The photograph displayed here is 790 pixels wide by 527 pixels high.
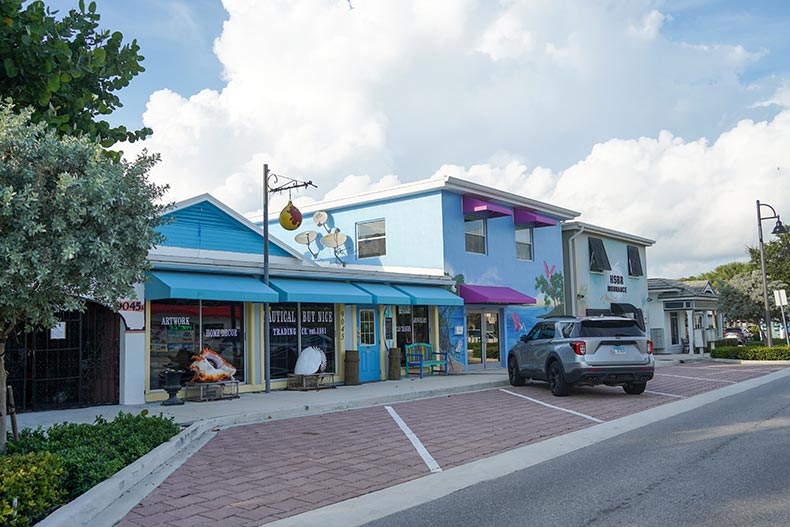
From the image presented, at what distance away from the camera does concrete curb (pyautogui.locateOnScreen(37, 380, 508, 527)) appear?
5.73 m

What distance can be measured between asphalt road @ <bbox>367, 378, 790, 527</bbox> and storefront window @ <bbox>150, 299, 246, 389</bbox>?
8.82 m

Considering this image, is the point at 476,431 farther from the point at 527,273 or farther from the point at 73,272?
the point at 527,273

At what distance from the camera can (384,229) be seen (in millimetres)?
22484

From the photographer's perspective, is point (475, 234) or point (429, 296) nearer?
point (429, 296)

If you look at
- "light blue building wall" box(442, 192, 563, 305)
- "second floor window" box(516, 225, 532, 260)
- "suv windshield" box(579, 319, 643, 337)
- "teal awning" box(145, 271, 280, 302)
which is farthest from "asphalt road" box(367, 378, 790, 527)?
"second floor window" box(516, 225, 532, 260)

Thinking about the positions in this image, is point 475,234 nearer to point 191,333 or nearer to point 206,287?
point 191,333

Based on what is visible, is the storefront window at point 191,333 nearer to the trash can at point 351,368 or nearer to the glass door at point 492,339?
the trash can at point 351,368

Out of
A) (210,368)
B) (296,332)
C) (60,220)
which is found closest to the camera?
(60,220)

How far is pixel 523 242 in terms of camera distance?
2511cm

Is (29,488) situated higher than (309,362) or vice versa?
(309,362)

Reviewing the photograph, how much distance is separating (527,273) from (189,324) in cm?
1385

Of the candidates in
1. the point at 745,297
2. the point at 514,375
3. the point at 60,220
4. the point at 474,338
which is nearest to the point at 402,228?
the point at 474,338

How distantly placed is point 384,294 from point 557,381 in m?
5.06

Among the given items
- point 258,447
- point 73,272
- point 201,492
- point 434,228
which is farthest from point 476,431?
point 434,228
